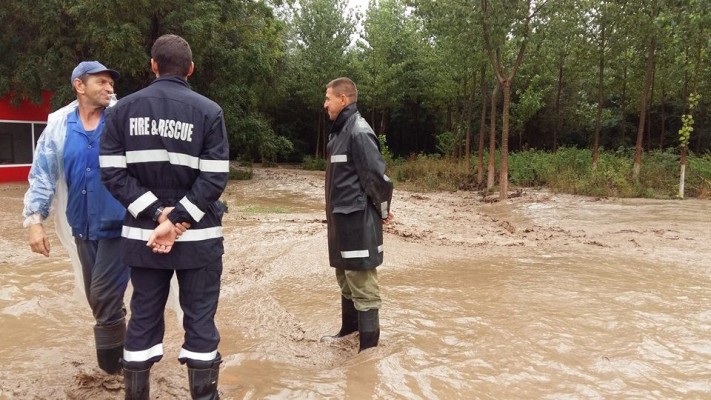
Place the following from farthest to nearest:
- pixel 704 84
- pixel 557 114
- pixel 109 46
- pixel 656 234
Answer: pixel 557 114 → pixel 704 84 → pixel 109 46 → pixel 656 234

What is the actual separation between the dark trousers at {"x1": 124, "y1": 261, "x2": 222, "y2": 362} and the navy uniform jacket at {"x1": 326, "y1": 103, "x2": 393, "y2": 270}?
111cm

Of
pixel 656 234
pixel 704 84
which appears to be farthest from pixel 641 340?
pixel 704 84

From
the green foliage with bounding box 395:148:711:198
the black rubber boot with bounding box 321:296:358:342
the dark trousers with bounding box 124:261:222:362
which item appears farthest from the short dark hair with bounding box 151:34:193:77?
the green foliage with bounding box 395:148:711:198

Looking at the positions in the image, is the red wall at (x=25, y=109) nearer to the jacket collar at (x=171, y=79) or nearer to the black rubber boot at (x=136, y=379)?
the jacket collar at (x=171, y=79)

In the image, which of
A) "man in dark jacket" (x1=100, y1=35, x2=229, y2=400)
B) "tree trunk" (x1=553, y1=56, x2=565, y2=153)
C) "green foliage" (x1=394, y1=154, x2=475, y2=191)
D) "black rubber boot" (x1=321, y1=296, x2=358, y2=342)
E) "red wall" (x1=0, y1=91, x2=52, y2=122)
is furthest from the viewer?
"tree trunk" (x1=553, y1=56, x2=565, y2=153)

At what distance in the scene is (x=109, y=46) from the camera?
13.8 metres

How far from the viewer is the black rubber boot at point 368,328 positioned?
3.59 metres

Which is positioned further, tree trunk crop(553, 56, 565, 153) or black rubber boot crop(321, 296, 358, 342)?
tree trunk crop(553, 56, 565, 153)

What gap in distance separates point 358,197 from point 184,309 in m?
1.38

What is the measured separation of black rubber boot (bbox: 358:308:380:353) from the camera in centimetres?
359

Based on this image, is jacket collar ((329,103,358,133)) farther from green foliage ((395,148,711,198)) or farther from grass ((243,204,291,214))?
green foliage ((395,148,711,198))

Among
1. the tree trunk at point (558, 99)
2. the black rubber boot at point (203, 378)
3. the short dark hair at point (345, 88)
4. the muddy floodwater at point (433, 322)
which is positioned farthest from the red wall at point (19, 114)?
the tree trunk at point (558, 99)

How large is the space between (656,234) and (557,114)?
1717 cm

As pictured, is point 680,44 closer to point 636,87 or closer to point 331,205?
point 636,87
